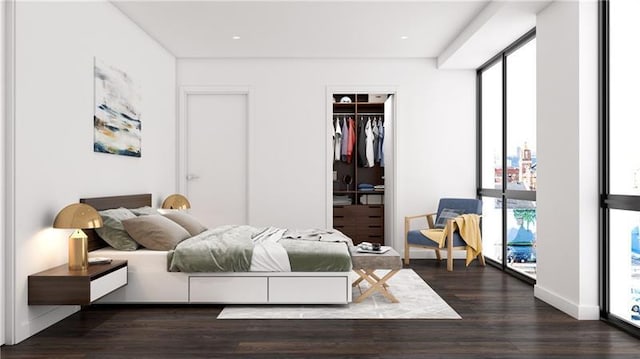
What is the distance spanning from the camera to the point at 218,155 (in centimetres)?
675

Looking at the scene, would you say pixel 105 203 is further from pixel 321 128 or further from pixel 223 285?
pixel 321 128

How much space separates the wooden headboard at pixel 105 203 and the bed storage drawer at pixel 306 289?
1.54m

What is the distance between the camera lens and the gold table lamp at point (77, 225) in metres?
3.50

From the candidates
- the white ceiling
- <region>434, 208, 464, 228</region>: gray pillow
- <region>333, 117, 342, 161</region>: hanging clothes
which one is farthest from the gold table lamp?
<region>333, 117, 342, 161</region>: hanging clothes

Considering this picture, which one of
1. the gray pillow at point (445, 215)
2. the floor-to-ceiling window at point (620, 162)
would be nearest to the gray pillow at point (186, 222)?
the gray pillow at point (445, 215)

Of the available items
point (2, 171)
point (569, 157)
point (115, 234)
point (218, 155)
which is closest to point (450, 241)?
point (569, 157)

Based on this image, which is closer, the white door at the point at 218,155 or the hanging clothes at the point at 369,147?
the white door at the point at 218,155

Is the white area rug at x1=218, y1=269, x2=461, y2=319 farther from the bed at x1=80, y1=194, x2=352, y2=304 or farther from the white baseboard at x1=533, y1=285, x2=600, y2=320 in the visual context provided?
the white baseboard at x1=533, y1=285, x2=600, y2=320

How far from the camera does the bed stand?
413cm

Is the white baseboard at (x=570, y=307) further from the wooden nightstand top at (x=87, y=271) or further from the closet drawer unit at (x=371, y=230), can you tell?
the wooden nightstand top at (x=87, y=271)

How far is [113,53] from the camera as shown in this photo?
4723 mm

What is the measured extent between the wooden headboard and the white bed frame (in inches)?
7.6

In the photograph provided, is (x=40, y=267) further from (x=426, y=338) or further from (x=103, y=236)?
(x=426, y=338)

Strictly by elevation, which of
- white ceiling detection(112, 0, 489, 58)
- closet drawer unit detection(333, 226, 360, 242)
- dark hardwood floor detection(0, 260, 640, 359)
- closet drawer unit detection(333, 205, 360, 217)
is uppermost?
white ceiling detection(112, 0, 489, 58)
